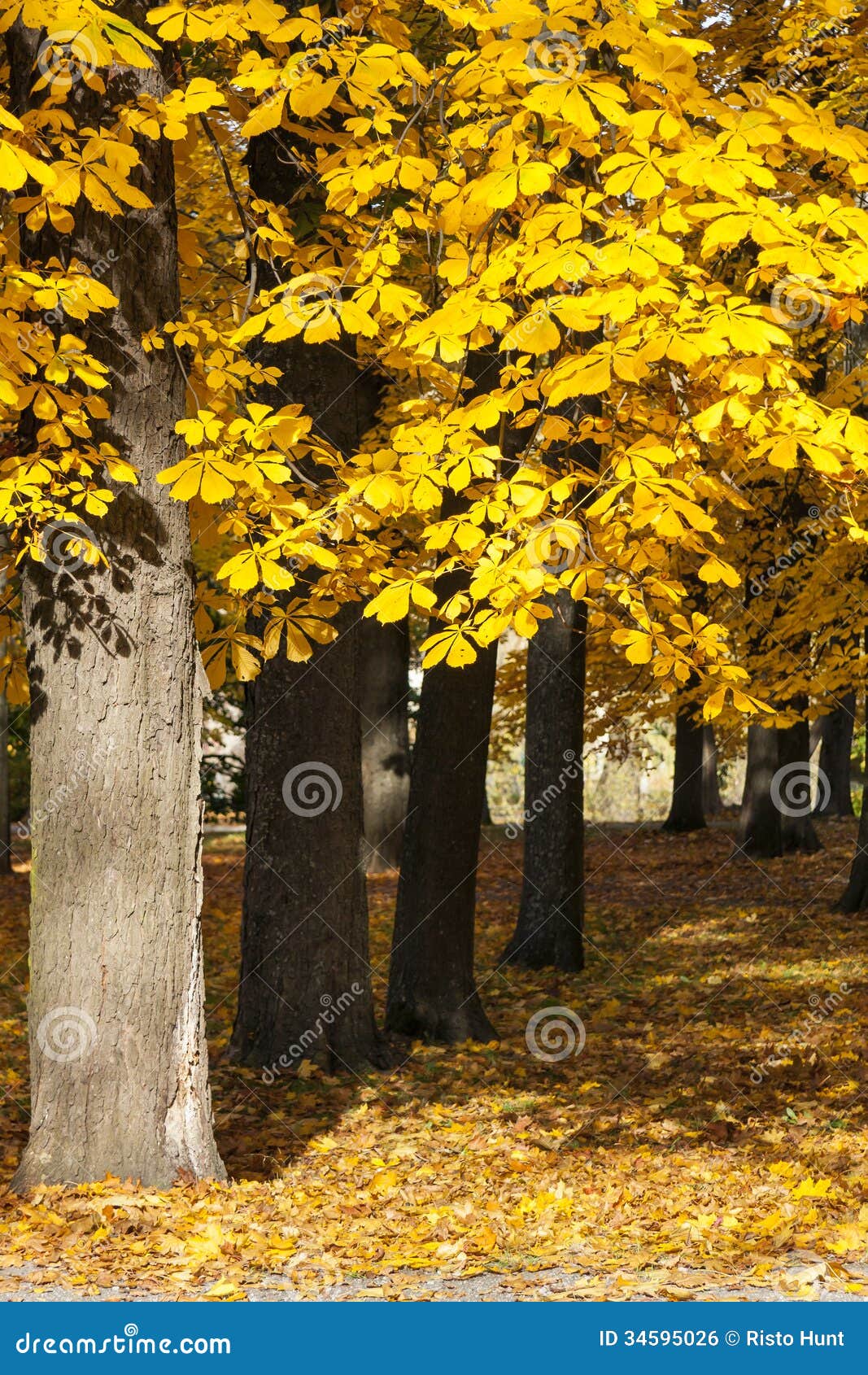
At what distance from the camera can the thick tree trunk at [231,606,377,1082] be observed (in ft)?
23.6

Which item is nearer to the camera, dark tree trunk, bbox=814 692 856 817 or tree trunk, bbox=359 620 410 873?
tree trunk, bbox=359 620 410 873

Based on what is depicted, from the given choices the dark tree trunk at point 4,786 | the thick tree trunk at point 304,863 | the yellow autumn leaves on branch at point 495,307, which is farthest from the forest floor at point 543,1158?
the dark tree trunk at point 4,786

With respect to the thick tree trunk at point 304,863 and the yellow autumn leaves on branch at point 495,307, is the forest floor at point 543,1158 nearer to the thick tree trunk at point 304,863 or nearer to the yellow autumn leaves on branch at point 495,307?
the thick tree trunk at point 304,863

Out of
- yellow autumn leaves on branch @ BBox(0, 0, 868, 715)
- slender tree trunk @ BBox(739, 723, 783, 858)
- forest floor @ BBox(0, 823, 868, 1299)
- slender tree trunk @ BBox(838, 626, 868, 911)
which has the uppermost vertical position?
yellow autumn leaves on branch @ BBox(0, 0, 868, 715)

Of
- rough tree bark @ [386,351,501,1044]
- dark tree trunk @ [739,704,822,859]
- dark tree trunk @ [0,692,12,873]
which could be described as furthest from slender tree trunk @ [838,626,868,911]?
dark tree trunk @ [0,692,12,873]

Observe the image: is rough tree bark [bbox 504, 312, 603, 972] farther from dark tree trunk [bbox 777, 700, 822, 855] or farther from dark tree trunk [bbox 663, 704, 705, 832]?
dark tree trunk [bbox 663, 704, 705, 832]

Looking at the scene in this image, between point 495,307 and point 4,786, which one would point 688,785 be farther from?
point 495,307

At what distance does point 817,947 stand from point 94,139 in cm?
963

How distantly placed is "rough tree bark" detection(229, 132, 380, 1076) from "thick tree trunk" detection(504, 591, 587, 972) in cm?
338

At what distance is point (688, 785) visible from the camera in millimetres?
18891

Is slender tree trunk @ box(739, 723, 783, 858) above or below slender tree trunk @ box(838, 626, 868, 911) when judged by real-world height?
above

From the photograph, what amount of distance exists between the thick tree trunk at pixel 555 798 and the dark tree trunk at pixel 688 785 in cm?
789

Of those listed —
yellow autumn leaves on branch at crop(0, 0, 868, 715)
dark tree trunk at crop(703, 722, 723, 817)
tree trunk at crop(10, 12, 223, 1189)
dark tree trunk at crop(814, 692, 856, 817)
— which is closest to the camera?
yellow autumn leaves on branch at crop(0, 0, 868, 715)

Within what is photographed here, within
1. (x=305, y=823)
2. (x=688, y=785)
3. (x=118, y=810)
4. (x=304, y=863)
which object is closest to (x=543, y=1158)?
(x=304, y=863)
